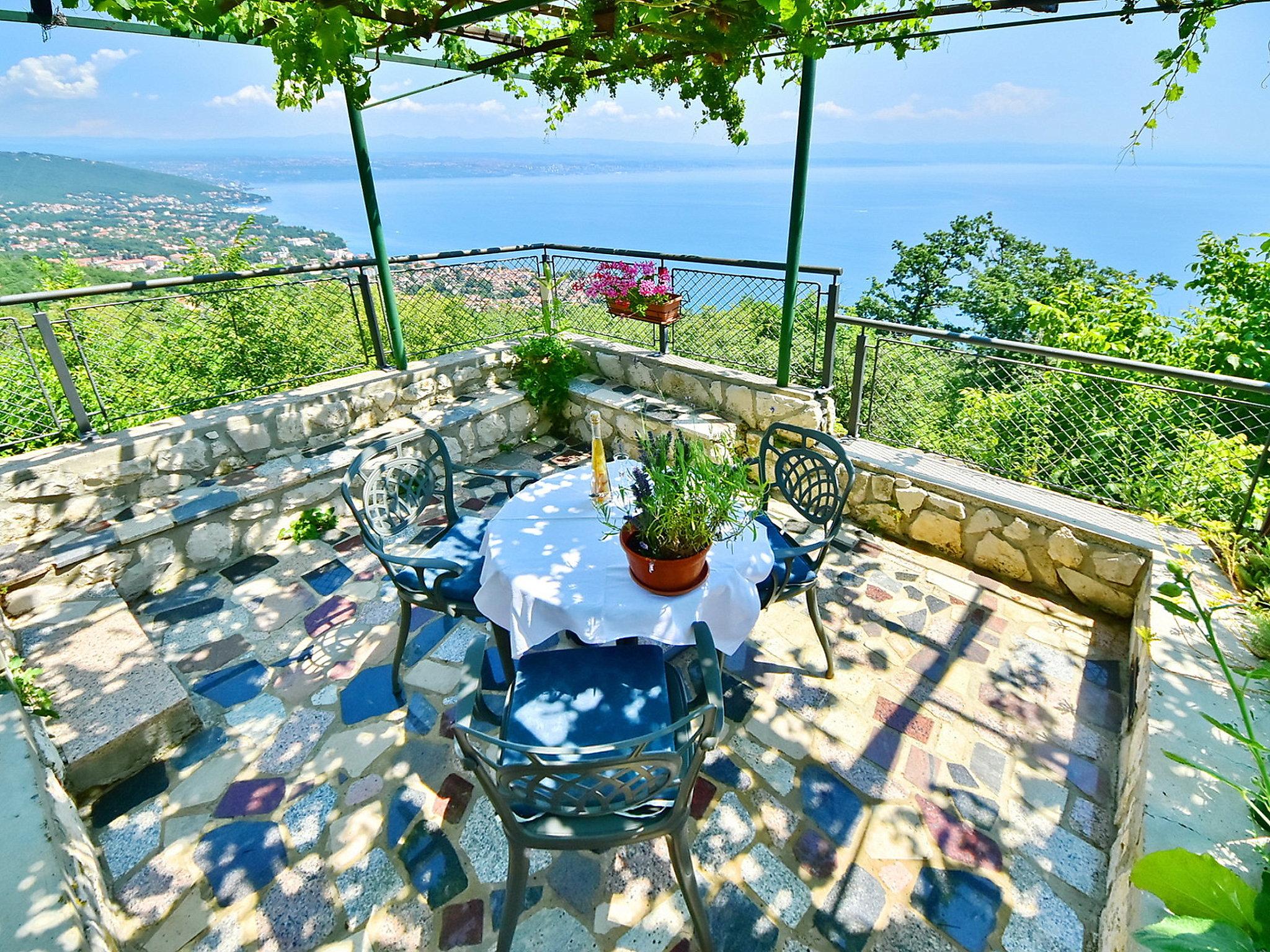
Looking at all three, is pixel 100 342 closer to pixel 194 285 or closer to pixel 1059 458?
pixel 194 285

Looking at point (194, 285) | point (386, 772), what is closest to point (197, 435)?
point (194, 285)

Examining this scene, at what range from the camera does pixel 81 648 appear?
2.53 m

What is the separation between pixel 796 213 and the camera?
362 centimetres

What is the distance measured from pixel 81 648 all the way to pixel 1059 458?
5.06 metres

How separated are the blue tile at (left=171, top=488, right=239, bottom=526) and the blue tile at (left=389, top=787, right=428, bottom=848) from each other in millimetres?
2237

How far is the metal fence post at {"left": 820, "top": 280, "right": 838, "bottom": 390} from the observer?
374 centimetres

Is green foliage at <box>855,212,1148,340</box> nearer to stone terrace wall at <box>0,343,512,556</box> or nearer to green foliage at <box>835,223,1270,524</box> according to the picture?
green foliage at <box>835,223,1270,524</box>

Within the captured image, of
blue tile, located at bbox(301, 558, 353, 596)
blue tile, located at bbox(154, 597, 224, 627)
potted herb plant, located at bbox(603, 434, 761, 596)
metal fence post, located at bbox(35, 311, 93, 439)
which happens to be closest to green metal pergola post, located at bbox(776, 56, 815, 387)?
potted herb plant, located at bbox(603, 434, 761, 596)

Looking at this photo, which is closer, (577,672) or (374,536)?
(577,672)

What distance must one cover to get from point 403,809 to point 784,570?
66.2 inches

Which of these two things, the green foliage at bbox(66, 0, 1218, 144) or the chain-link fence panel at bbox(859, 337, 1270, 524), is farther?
the chain-link fence panel at bbox(859, 337, 1270, 524)

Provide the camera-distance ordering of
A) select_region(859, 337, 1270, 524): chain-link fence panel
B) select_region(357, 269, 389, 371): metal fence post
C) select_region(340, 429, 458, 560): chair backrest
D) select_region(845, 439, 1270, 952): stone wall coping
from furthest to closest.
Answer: select_region(357, 269, 389, 371): metal fence post → select_region(859, 337, 1270, 524): chain-link fence panel → select_region(340, 429, 458, 560): chair backrest → select_region(845, 439, 1270, 952): stone wall coping

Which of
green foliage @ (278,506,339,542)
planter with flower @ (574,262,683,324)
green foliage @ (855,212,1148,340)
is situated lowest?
green foliage @ (855,212,1148,340)

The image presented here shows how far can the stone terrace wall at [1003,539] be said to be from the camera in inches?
115
